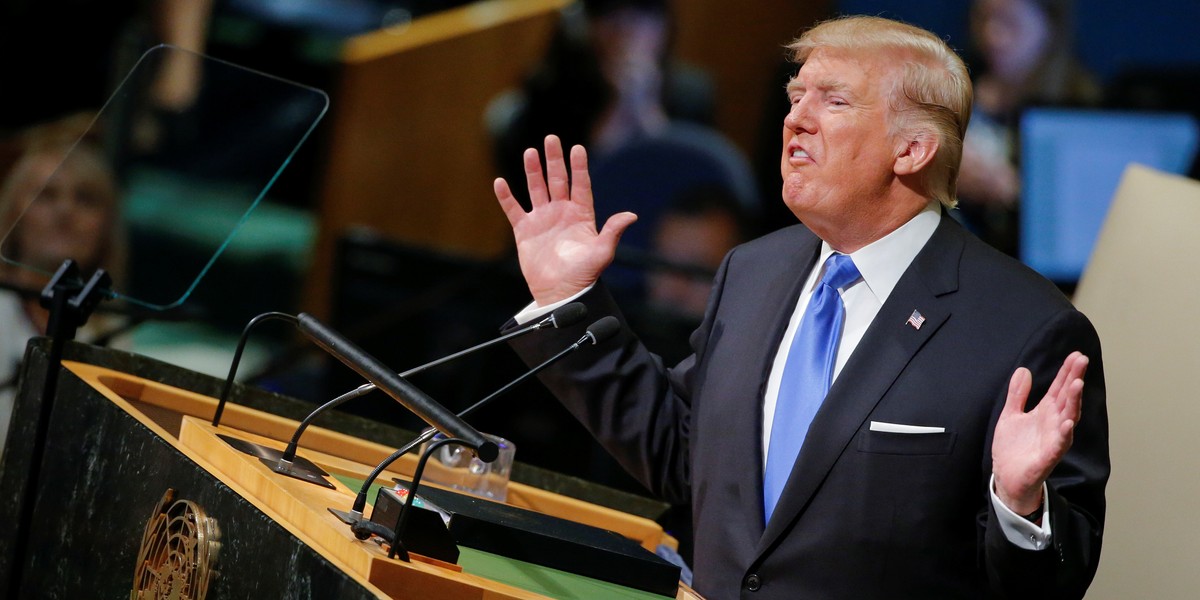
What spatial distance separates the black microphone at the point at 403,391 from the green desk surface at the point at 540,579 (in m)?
0.16

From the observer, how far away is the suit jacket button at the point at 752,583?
1858 millimetres

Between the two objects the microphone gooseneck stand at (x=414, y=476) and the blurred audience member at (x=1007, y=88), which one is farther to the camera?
the blurred audience member at (x=1007, y=88)

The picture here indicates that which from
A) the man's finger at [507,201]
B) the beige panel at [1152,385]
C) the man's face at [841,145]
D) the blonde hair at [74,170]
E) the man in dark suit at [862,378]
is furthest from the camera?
the blonde hair at [74,170]

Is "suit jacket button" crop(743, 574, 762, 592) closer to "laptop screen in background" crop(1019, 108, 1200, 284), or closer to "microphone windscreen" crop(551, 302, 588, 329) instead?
"microphone windscreen" crop(551, 302, 588, 329)

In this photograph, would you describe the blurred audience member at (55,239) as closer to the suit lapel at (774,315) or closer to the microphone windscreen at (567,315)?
the microphone windscreen at (567,315)

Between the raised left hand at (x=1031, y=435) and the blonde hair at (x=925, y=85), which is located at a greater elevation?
the blonde hair at (x=925, y=85)

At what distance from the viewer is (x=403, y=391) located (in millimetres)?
1584

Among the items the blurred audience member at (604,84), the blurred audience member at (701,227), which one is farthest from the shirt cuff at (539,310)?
the blurred audience member at (604,84)

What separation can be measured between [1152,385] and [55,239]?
2194mm

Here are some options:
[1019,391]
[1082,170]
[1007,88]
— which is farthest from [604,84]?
[1019,391]

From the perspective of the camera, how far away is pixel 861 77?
2.06 meters

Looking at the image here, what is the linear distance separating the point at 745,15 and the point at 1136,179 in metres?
3.56

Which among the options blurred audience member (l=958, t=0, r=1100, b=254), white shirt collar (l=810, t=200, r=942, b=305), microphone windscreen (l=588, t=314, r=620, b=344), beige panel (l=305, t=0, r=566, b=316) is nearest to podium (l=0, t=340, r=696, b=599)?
microphone windscreen (l=588, t=314, r=620, b=344)

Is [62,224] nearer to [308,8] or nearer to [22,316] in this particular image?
[22,316]
